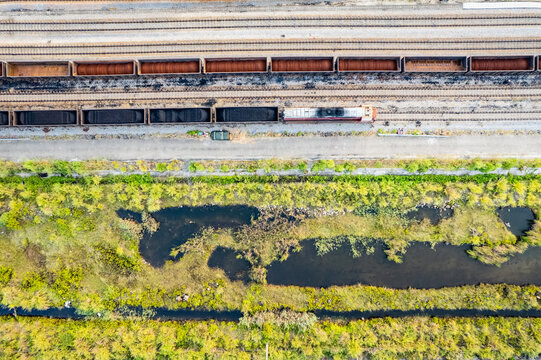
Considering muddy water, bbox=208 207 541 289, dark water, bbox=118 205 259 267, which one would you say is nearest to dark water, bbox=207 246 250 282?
muddy water, bbox=208 207 541 289

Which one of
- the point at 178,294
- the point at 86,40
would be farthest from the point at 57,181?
the point at 178,294

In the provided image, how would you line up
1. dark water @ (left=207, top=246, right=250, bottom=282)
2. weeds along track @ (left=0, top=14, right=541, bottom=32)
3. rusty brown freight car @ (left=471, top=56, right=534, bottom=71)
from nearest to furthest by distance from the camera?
rusty brown freight car @ (left=471, top=56, right=534, bottom=71) → weeds along track @ (left=0, top=14, right=541, bottom=32) → dark water @ (left=207, top=246, right=250, bottom=282)

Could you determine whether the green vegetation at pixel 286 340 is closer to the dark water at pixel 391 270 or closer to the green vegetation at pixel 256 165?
the dark water at pixel 391 270

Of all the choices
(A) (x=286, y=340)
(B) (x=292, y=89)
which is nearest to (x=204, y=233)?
(A) (x=286, y=340)

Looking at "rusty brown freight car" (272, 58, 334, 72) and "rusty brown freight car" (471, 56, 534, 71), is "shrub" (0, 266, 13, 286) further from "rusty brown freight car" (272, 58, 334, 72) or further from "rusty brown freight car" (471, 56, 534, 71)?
"rusty brown freight car" (471, 56, 534, 71)

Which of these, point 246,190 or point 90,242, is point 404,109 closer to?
point 246,190

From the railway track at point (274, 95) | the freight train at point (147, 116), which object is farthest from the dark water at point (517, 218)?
the freight train at point (147, 116)

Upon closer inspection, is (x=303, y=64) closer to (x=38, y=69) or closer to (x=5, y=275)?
(x=38, y=69)

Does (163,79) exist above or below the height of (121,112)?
above
